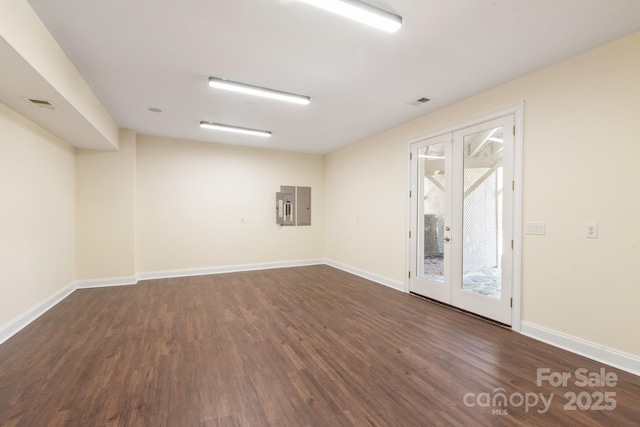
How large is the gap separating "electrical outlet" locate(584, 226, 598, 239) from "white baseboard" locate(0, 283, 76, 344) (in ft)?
19.4

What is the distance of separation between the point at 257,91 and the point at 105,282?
4383 millimetres

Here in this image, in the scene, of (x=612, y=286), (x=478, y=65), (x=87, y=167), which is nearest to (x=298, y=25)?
(x=478, y=65)

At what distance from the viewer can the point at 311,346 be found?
274cm

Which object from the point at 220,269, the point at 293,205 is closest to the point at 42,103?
the point at 220,269

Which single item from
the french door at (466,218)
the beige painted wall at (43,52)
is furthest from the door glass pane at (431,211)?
the beige painted wall at (43,52)

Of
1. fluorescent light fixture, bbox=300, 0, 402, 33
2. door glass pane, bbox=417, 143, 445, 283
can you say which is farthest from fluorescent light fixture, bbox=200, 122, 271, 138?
fluorescent light fixture, bbox=300, 0, 402, 33

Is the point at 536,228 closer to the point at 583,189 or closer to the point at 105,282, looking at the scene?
the point at 583,189

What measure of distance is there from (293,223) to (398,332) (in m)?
4.15

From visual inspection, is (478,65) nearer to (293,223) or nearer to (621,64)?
(621,64)

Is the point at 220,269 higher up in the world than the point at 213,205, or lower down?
lower down

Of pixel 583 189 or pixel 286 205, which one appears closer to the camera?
pixel 583 189

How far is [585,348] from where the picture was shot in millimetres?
2564

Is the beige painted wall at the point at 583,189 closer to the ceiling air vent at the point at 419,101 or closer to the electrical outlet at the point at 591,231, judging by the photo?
the electrical outlet at the point at 591,231

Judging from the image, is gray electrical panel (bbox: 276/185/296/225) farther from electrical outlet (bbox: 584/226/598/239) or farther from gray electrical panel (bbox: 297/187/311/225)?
electrical outlet (bbox: 584/226/598/239)
